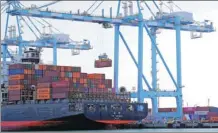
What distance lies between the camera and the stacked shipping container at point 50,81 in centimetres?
4884

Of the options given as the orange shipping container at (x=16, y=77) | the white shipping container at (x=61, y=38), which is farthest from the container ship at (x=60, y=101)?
the white shipping container at (x=61, y=38)

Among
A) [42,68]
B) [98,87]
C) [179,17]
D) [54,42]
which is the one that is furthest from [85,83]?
[54,42]

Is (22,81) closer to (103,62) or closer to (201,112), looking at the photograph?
(103,62)

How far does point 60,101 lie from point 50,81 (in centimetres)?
206

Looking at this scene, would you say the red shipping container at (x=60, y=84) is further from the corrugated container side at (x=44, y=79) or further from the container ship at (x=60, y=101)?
the corrugated container side at (x=44, y=79)

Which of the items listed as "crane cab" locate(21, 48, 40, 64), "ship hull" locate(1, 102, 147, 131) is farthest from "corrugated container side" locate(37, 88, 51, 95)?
"crane cab" locate(21, 48, 40, 64)

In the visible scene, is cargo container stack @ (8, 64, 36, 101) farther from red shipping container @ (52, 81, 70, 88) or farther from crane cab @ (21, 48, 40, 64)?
crane cab @ (21, 48, 40, 64)

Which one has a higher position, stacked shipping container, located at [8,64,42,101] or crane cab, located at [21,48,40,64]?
crane cab, located at [21,48,40,64]

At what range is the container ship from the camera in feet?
161

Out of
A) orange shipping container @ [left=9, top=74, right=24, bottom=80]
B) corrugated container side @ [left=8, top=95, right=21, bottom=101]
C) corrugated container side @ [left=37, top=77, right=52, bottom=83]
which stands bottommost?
corrugated container side @ [left=8, top=95, right=21, bottom=101]

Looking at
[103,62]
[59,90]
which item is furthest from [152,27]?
[59,90]

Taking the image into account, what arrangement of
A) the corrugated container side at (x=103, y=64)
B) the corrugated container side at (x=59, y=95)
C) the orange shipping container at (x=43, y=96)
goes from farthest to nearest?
the corrugated container side at (x=103, y=64) < the orange shipping container at (x=43, y=96) < the corrugated container side at (x=59, y=95)

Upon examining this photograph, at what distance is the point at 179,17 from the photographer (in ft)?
192

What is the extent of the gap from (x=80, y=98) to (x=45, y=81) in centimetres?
351
